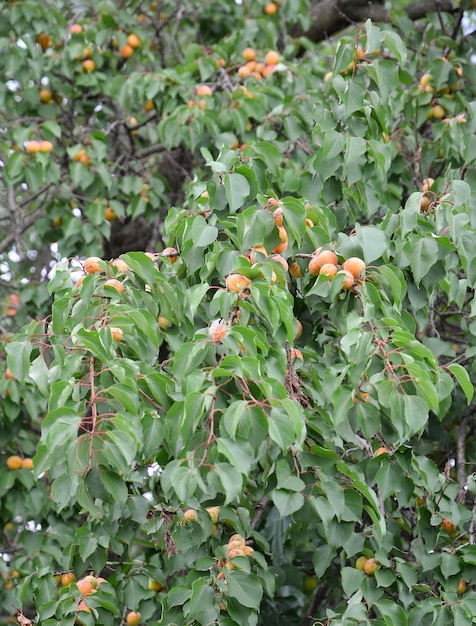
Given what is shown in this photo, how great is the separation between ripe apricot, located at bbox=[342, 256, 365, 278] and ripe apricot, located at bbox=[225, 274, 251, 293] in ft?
0.76

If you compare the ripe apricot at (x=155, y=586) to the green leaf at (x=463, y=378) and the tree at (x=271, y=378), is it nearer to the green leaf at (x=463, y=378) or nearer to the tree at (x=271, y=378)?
the tree at (x=271, y=378)

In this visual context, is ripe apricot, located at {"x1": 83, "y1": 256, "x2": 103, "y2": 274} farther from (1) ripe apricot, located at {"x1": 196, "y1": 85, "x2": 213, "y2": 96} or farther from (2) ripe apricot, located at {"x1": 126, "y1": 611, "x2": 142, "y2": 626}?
(1) ripe apricot, located at {"x1": 196, "y1": 85, "x2": 213, "y2": 96}

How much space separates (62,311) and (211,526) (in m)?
0.56

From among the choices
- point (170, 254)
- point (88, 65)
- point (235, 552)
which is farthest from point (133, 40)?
point (235, 552)

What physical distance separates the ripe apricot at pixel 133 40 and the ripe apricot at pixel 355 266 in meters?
2.39

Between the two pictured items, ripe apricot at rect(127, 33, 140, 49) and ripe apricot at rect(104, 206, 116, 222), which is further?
ripe apricot at rect(127, 33, 140, 49)

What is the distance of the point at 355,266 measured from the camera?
1.89 m

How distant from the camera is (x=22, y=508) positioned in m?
3.25

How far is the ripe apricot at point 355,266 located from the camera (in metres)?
1.89

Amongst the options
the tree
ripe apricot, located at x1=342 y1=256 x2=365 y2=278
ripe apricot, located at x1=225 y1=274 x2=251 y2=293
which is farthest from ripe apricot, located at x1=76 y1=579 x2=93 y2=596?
ripe apricot, located at x1=342 y1=256 x2=365 y2=278

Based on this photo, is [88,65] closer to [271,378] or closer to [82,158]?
[82,158]

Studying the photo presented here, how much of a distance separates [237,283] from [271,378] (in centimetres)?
24

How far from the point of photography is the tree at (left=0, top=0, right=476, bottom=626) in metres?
1.65

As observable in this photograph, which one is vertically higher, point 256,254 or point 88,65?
point 256,254
